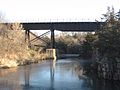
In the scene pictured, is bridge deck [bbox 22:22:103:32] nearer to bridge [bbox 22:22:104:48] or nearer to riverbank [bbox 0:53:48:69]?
bridge [bbox 22:22:104:48]

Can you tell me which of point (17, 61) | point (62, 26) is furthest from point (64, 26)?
point (17, 61)

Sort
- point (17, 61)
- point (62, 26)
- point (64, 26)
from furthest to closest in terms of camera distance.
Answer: point (62, 26) → point (64, 26) → point (17, 61)

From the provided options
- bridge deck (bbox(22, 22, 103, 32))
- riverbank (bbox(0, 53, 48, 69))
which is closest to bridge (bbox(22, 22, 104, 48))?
bridge deck (bbox(22, 22, 103, 32))

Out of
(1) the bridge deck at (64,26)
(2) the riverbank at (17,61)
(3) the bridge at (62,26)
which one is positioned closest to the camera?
(2) the riverbank at (17,61)

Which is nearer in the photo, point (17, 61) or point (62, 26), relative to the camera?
point (17, 61)

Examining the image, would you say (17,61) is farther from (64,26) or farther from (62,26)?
(62,26)

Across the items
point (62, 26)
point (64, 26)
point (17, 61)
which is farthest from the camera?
point (62, 26)

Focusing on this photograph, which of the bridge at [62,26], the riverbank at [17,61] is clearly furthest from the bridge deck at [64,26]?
the riverbank at [17,61]

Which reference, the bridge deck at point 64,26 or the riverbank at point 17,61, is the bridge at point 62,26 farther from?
the riverbank at point 17,61

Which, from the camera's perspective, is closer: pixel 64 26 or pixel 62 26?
pixel 64 26

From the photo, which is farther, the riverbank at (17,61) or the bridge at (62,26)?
the bridge at (62,26)

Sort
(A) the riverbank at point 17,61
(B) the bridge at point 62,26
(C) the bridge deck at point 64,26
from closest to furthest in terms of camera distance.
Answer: (A) the riverbank at point 17,61 < (C) the bridge deck at point 64,26 < (B) the bridge at point 62,26

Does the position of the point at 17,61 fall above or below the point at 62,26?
below

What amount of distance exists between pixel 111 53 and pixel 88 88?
587cm
